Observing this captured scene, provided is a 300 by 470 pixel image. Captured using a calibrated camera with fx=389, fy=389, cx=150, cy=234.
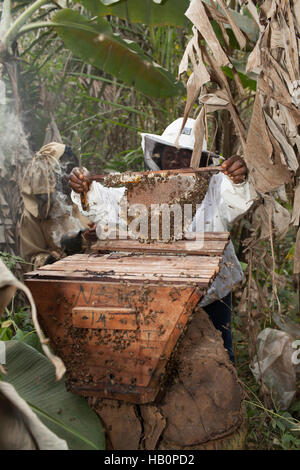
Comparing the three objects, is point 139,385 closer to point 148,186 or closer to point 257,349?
point 148,186

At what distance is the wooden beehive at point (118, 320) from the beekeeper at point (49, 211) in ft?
5.27

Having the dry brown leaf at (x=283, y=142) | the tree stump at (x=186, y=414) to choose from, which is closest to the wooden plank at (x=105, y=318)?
the tree stump at (x=186, y=414)

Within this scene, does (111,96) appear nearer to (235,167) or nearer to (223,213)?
(223,213)

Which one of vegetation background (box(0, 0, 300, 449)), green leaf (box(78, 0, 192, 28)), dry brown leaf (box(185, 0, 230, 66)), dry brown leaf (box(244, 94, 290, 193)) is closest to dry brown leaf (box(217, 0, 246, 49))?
dry brown leaf (box(185, 0, 230, 66))

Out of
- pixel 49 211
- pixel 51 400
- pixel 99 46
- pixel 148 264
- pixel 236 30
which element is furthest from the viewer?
pixel 99 46

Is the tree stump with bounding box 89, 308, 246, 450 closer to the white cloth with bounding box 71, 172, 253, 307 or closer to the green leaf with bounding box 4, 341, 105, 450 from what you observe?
the green leaf with bounding box 4, 341, 105, 450

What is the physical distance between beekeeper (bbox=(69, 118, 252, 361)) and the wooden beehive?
78 centimetres

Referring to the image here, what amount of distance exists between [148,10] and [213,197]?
67.9 inches

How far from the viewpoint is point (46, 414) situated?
4.45ft

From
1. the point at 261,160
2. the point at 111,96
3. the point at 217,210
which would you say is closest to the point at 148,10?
the point at 111,96

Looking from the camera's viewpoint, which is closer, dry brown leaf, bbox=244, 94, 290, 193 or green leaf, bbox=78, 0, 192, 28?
dry brown leaf, bbox=244, 94, 290, 193

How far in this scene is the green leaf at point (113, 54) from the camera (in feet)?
10.3

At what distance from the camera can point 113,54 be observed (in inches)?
133

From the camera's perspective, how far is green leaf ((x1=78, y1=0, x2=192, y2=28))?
304 centimetres
